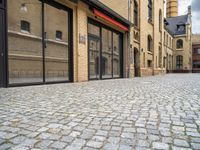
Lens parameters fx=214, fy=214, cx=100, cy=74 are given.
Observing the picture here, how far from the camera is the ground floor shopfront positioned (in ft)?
26.6

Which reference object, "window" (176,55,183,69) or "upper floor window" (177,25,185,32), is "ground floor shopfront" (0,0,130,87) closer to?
"window" (176,55,183,69)

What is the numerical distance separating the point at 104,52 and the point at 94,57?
60.0 inches

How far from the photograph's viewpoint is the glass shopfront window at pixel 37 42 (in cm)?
841

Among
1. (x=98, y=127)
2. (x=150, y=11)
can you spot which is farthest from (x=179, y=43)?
(x=98, y=127)

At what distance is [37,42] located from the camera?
943cm

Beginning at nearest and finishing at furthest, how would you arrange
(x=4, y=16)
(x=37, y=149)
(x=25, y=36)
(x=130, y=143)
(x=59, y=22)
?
(x=37, y=149), (x=130, y=143), (x=4, y=16), (x=25, y=36), (x=59, y=22)

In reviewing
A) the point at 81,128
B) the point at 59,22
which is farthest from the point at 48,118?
the point at 59,22

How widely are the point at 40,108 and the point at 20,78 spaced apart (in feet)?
16.1

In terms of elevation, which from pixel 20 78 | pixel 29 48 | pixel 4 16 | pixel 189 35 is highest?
pixel 189 35

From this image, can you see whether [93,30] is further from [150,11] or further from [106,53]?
[150,11]

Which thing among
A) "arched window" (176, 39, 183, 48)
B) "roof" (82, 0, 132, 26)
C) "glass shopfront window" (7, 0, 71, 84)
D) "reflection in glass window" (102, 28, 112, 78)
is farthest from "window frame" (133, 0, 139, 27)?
"arched window" (176, 39, 183, 48)

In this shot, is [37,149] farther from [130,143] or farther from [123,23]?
[123,23]

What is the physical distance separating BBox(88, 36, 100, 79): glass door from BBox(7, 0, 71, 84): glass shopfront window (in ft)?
6.79

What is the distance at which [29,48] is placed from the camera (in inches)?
374
